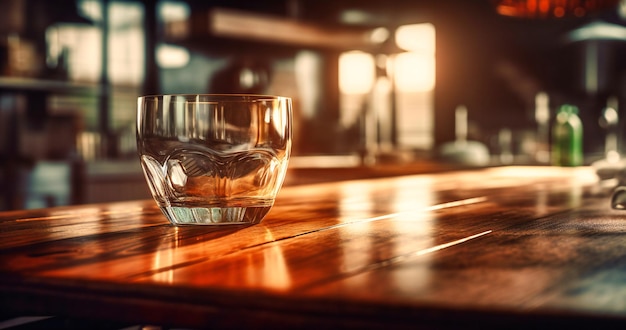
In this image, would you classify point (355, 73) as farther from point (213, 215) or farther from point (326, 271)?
point (326, 271)

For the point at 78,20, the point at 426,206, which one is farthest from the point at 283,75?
the point at 426,206

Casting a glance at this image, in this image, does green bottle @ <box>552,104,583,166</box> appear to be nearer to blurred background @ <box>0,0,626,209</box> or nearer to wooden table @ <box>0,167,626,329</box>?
blurred background @ <box>0,0,626,209</box>

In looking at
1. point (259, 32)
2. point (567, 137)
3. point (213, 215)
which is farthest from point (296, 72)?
point (213, 215)

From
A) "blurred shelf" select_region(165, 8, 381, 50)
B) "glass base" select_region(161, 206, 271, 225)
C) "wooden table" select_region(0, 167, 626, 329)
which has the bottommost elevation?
"wooden table" select_region(0, 167, 626, 329)

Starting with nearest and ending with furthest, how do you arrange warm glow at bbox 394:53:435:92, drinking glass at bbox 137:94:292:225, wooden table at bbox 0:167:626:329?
wooden table at bbox 0:167:626:329 → drinking glass at bbox 137:94:292:225 → warm glow at bbox 394:53:435:92

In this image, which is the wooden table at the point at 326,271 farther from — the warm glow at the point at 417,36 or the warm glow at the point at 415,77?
the warm glow at the point at 415,77

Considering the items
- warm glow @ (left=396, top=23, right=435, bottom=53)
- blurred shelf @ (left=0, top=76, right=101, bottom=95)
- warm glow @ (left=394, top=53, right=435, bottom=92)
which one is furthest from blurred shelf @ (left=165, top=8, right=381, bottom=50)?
warm glow @ (left=394, top=53, right=435, bottom=92)

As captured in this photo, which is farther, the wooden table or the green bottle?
the green bottle
